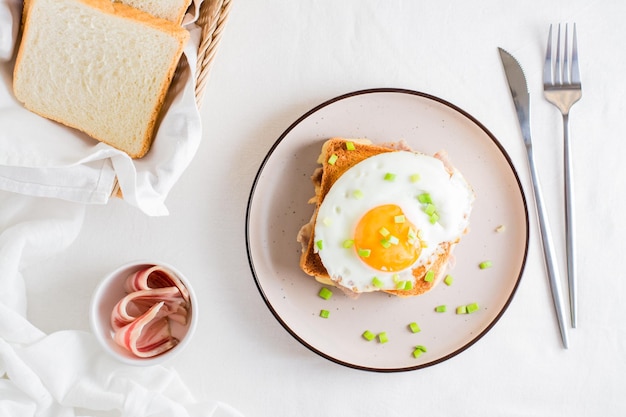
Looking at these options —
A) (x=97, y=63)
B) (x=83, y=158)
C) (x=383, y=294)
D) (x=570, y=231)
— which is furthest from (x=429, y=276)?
(x=97, y=63)

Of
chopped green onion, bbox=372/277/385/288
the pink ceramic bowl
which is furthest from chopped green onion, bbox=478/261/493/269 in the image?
the pink ceramic bowl

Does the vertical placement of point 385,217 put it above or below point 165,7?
below

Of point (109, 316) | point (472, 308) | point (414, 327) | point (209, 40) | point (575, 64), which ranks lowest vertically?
point (109, 316)

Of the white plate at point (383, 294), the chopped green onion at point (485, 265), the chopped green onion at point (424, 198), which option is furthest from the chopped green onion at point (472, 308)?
the chopped green onion at point (424, 198)

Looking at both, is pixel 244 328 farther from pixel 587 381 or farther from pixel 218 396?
pixel 587 381

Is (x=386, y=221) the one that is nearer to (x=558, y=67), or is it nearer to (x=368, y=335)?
(x=368, y=335)

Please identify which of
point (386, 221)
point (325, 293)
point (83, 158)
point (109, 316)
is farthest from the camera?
point (325, 293)

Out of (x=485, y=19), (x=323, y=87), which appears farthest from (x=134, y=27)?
(x=485, y=19)
